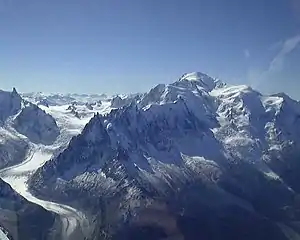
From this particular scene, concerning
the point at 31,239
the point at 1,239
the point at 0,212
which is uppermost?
the point at 0,212

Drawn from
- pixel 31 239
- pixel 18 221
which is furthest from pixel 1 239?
pixel 18 221

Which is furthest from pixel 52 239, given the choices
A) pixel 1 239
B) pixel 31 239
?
pixel 1 239

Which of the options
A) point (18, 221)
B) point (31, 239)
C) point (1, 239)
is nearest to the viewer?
point (1, 239)

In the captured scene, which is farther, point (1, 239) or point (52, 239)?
point (52, 239)

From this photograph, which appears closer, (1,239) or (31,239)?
(1,239)

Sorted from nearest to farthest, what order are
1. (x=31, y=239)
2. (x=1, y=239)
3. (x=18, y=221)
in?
(x=1, y=239) < (x=31, y=239) < (x=18, y=221)

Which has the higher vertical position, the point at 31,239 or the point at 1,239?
the point at 31,239

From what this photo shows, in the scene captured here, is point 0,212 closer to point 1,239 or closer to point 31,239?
point 31,239

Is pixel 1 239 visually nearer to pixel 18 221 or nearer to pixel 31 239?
pixel 31 239

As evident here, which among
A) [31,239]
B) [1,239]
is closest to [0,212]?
[31,239]
